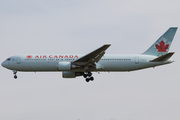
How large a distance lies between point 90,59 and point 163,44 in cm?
1009

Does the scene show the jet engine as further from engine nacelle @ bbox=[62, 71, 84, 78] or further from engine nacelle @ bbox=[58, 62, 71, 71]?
engine nacelle @ bbox=[62, 71, 84, 78]

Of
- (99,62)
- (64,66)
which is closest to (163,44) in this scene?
(99,62)

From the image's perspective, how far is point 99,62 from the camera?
3756cm

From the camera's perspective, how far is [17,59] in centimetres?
3834

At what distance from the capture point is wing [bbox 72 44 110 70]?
1375 inches

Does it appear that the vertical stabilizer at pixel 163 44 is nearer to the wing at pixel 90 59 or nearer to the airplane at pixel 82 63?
the airplane at pixel 82 63

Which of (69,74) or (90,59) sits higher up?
(90,59)

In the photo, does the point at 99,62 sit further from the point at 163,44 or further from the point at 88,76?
the point at 163,44

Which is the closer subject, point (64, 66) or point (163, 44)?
point (64, 66)

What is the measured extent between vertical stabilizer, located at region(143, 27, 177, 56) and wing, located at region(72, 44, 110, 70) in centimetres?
706

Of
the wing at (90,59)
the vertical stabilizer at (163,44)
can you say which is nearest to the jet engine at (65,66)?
the wing at (90,59)

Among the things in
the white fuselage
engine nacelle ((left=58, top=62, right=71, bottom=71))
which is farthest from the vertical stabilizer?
engine nacelle ((left=58, top=62, right=71, bottom=71))

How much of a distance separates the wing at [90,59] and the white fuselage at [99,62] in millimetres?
1043

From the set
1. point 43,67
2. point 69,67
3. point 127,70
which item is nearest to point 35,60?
→ point 43,67
